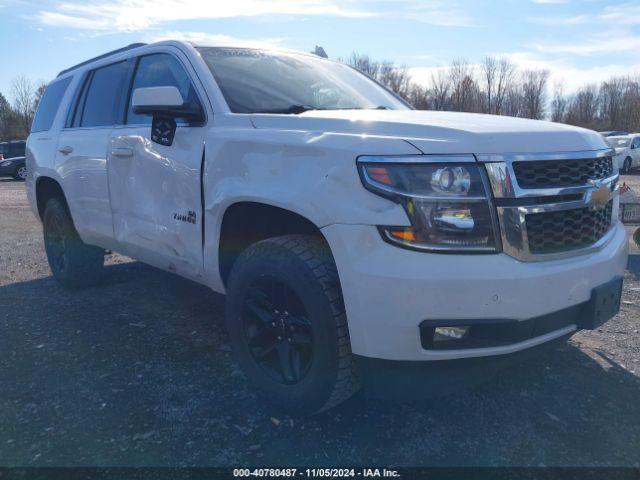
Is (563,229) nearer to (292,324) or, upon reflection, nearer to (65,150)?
(292,324)

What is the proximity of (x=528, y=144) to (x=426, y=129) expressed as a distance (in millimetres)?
435

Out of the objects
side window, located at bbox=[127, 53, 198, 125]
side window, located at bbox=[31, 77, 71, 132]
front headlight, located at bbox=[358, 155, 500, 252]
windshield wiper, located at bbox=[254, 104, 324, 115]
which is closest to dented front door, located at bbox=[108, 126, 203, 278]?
side window, located at bbox=[127, 53, 198, 125]

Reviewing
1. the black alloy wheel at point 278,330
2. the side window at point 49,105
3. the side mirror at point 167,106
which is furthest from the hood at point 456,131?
the side window at point 49,105

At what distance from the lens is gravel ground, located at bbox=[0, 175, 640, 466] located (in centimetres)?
253

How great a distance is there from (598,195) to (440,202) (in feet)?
3.00

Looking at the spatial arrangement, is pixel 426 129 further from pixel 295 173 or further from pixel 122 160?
pixel 122 160

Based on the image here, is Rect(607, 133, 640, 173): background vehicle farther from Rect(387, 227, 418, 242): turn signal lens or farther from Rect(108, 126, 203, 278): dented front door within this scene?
Rect(387, 227, 418, 242): turn signal lens

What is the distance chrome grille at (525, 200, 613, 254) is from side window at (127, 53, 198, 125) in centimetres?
209

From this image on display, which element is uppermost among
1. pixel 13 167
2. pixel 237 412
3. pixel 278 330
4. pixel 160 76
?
pixel 160 76

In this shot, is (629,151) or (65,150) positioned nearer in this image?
(65,150)

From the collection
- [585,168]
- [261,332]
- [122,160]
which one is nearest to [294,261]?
[261,332]

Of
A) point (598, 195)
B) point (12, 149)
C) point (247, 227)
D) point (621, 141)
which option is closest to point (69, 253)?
point (247, 227)

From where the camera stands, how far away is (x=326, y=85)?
12.2 ft

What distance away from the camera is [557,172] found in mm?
2414
